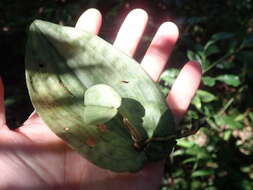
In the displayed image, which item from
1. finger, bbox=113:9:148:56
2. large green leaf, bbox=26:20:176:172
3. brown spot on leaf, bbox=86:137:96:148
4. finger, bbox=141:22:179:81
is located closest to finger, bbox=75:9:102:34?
finger, bbox=113:9:148:56

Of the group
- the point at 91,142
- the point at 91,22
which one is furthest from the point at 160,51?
the point at 91,142

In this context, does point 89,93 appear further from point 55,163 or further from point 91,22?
point 91,22

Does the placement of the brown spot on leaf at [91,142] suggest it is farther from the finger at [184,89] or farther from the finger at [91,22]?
the finger at [91,22]

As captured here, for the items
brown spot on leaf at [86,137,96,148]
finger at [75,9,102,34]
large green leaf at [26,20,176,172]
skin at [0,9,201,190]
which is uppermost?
finger at [75,9,102,34]

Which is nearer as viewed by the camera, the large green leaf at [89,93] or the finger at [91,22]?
the large green leaf at [89,93]

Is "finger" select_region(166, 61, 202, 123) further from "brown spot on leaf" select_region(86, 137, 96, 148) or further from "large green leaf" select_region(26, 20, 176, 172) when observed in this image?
"brown spot on leaf" select_region(86, 137, 96, 148)

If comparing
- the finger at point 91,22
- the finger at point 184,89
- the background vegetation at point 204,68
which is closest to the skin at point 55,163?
the finger at point 184,89
